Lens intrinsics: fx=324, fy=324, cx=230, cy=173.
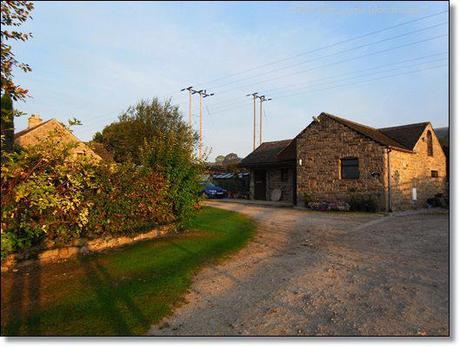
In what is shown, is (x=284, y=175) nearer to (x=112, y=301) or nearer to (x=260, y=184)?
(x=260, y=184)

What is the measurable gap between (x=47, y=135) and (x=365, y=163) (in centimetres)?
1654

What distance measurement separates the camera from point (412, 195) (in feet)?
64.7

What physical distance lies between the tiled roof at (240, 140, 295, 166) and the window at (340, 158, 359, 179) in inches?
219

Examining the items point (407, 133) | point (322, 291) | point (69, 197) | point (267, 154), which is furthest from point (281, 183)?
point (69, 197)

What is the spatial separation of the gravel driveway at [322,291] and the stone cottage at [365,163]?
9.00 meters

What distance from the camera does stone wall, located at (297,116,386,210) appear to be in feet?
58.7

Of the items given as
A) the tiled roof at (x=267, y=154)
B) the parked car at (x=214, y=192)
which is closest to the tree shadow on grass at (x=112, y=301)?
the tiled roof at (x=267, y=154)

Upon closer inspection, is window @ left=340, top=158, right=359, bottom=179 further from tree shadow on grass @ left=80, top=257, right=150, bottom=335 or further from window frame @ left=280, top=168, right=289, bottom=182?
tree shadow on grass @ left=80, top=257, right=150, bottom=335

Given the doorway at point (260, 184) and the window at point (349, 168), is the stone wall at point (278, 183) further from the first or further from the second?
the window at point (349, 168)

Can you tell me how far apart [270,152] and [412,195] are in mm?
11478

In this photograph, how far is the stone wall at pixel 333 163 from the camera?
17.9 meters

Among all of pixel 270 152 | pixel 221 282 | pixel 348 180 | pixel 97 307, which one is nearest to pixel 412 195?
pixel 348 180

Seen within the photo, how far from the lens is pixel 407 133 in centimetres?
2158

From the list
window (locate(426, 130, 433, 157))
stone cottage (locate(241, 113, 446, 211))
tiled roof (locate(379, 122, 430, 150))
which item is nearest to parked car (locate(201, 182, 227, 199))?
stone cottage (locate(241, 113, 446, 211))
